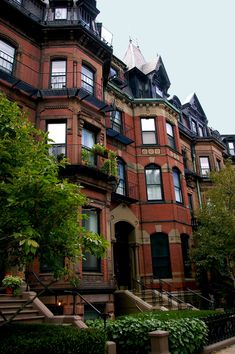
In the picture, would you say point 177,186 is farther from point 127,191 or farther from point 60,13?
point 60,13

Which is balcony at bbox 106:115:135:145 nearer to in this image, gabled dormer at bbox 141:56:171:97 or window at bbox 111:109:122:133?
window at bbox 111:109:122:133

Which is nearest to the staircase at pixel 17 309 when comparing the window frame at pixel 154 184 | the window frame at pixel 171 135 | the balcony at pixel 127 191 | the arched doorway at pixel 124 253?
the arched doorway at pixel 124 253

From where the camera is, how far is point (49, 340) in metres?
6.70

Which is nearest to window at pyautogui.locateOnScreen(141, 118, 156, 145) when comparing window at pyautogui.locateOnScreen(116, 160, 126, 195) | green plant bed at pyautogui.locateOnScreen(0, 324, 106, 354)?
window at pyautogui.locateOnScreen(116, 160, 126, 195)

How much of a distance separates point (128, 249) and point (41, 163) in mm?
12893

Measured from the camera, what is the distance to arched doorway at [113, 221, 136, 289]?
18281 millimetres

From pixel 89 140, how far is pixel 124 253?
7.01m

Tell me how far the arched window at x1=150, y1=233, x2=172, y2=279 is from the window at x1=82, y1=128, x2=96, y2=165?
6.65 metres

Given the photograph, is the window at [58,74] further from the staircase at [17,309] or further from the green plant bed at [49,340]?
the green plant bed at [49,340]

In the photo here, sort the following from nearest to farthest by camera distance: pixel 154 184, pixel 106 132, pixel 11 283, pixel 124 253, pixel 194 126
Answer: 1. pixel 11 283
2. pixel 106 132
3. pixel 124 253
4. pixel 154 184
5. pixel 194 126

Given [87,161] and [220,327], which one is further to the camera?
[87,161]

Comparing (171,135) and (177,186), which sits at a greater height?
(171,135)

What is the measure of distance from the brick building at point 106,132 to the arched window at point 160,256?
0.19ft

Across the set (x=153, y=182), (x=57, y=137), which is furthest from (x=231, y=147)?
(x=57, y=137)
